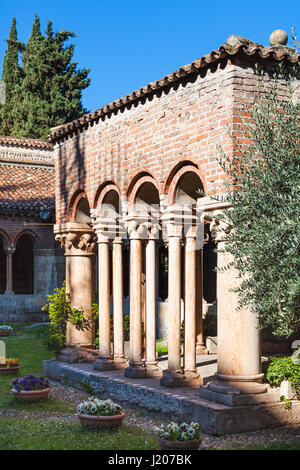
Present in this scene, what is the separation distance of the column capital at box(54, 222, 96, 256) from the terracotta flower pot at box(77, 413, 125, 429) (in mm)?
5217

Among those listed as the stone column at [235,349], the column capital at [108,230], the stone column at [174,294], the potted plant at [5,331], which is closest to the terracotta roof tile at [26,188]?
the potted plant at [5,331]

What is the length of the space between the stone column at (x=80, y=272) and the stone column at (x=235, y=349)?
5.33 metres

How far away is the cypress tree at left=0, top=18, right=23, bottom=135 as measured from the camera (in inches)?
1275

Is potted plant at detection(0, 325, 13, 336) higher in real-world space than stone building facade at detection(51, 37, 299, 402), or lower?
lower

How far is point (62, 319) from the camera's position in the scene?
1368 cm

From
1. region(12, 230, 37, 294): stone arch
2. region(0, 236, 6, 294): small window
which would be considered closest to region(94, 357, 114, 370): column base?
region(0, 236, 6, 294): small window

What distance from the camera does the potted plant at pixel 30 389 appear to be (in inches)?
419

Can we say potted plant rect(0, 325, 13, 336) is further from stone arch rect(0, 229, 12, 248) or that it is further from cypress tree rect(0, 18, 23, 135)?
cypress tree rect(0, 18, 23, 135)

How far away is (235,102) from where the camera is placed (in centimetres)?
855

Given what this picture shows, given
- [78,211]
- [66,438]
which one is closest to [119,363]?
[78,211]

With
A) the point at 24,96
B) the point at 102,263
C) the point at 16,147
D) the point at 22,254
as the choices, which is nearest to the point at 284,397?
the point at 102,263

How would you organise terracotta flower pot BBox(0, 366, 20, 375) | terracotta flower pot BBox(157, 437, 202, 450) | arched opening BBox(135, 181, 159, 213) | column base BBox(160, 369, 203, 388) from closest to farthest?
terracotta flower pot BBox(157, 437, 202, 450)
column base BBox(160, 369, 203, 388)
arched opening BBox(135, 181, 159, 213)
terracotta flower pot BBox(0, 366, 20, 375)

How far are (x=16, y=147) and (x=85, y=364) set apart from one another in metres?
16.6
